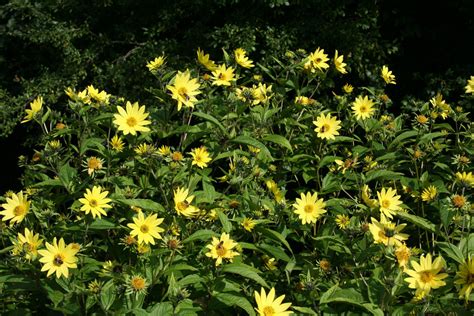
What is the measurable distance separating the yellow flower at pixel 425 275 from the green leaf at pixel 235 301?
44 cm

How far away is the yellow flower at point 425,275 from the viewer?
1.67m

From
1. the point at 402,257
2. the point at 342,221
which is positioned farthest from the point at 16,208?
the point at 402,257

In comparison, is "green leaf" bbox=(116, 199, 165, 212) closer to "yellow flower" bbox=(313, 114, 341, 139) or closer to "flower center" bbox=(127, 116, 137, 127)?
"flower center" bbox=(127, 116, 137, 127)

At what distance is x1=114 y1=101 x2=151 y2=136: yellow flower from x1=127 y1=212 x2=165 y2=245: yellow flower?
335mm

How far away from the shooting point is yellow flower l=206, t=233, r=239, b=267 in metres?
1.73

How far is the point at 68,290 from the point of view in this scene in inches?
70.3

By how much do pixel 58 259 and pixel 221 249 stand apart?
46cm

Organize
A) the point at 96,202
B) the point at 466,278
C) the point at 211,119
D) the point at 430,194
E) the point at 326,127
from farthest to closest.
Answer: the point at 326,127 < the point at 430,194 < the point at 211,119 < the point at 96,202 < the point at 466,278

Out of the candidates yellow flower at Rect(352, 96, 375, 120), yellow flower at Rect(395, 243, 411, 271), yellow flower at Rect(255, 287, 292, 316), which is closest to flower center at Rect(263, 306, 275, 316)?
yellow flower at Rect(255, 287, 292, 316)

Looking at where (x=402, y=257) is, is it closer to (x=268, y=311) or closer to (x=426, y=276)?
(x=426, y=276)

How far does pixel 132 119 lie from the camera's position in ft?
6.60

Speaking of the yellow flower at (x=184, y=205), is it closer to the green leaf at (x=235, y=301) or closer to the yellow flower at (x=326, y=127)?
the green leaf at (x=235, y=301)

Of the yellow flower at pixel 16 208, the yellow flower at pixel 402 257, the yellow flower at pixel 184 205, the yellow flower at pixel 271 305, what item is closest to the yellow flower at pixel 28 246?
the yellow flower at pixel 16 208

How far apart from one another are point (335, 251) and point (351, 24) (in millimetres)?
2075
